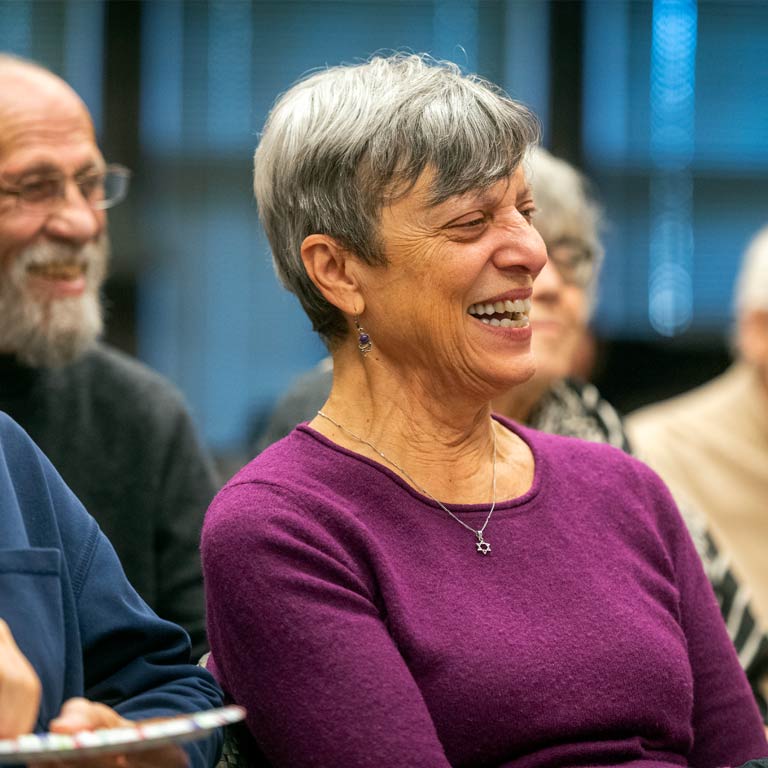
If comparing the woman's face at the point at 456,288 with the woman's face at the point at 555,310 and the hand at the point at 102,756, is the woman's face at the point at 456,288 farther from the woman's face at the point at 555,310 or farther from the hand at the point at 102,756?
the woman's face at the point at 555,310

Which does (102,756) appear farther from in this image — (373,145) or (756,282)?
(756,282)

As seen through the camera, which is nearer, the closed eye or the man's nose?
the closed eye

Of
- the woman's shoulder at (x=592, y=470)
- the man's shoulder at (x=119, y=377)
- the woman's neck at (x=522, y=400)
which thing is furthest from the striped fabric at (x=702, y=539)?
the man's shoulder at (x=119, y=377)

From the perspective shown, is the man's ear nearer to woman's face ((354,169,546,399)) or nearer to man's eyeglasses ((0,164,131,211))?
woman's face ((354,169,546,399))

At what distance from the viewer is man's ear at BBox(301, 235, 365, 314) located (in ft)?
5.74

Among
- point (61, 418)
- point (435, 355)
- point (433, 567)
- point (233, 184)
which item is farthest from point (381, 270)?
point (233, 184)

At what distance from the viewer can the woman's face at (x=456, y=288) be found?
1702 millimetres

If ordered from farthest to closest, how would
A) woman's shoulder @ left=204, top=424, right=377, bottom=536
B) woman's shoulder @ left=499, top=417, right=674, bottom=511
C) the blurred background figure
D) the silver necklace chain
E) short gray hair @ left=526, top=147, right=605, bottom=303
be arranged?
the blurred background figure
short gray hair @ left=526, top=147, right=605, bottom=303
woman's shoulder @ left=499, top=417, right=674, bottom=511
the silver necklace chain
woman's shoulder @ left=204, top=424, right=377, bottom=536

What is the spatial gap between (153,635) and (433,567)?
13.3 inches

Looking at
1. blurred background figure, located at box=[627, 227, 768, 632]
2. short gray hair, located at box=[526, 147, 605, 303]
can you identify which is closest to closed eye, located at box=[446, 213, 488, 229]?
short gray hair, located at box=[526, 147, 605, 303]

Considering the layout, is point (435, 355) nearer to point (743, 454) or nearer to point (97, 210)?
point (97, 210)

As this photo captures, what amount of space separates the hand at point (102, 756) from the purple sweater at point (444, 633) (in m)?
0.20

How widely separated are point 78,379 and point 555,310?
951 mm

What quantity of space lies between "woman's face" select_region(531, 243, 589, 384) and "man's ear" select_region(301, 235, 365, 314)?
0.98 m
